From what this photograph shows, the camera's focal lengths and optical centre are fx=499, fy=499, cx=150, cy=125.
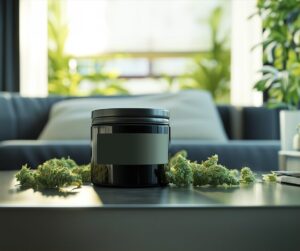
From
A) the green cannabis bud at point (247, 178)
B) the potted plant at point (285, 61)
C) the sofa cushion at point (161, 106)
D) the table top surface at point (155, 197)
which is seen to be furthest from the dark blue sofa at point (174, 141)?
the table top surface at point (155, 197)

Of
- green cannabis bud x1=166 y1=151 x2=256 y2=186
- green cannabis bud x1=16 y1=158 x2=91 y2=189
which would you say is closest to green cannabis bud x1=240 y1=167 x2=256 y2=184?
green cannabis bud x1=166 y1=151 x2=256 y2=186

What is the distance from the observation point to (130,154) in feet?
2.75

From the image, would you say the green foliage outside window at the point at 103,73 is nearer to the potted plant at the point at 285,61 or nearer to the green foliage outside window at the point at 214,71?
the green foliage outside window at the point at 214,71

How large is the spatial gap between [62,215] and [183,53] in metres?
6.35

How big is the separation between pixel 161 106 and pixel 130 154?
2071 mm

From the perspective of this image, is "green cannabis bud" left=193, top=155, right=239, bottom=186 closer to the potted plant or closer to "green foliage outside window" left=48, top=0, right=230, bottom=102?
the potted plant

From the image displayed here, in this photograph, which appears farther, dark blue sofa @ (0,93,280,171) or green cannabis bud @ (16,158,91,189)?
dark blue sofa @ (0,93,280,171)

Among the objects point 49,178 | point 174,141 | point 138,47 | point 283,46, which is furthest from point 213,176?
point 138,47

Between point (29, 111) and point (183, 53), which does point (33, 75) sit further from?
point (183, 53)

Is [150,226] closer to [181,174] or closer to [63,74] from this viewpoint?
[181,174]

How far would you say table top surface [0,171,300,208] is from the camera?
2.08 ft

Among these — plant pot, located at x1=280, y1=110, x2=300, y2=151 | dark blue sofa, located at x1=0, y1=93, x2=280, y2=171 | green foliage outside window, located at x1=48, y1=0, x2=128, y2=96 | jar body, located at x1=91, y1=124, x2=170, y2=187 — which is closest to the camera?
jar body, located at x1=91, y1=124, x2=170, y2=187

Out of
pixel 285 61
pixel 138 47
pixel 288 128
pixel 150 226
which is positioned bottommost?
pixel 150 226

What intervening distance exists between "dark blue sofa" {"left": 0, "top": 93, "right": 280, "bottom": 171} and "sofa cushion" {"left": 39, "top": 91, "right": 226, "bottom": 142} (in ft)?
0.57
